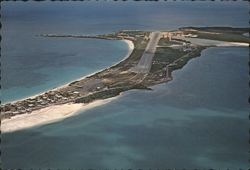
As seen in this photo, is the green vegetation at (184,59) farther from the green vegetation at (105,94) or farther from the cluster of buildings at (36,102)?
the cluster of buildings at (36,102)

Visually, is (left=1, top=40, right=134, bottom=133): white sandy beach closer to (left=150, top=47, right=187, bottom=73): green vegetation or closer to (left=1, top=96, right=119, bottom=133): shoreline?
(left=1, top=96, right=119, bottom=133): shoreline

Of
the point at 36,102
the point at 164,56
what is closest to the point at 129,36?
the point at 164,56

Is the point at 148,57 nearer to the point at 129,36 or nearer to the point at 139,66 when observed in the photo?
the point at 139,66

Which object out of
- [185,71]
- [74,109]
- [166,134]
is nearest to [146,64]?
[185,71]

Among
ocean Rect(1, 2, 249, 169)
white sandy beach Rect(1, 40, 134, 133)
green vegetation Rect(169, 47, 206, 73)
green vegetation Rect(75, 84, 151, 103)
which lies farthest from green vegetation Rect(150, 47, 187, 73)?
white sandy beach Rect(1, 40, 134, 133)

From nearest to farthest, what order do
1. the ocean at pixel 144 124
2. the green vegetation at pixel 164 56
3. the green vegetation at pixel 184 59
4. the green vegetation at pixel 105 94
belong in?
1. the ocean at pixel 144 124
2. the green vegetation at pixel 105 94
3. the green vegetation at pixel 164 56
4. the green vegetation at pixel 184 59

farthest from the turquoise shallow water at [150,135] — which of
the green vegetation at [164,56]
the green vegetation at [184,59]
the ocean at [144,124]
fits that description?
the green vegetation at [184,59]
